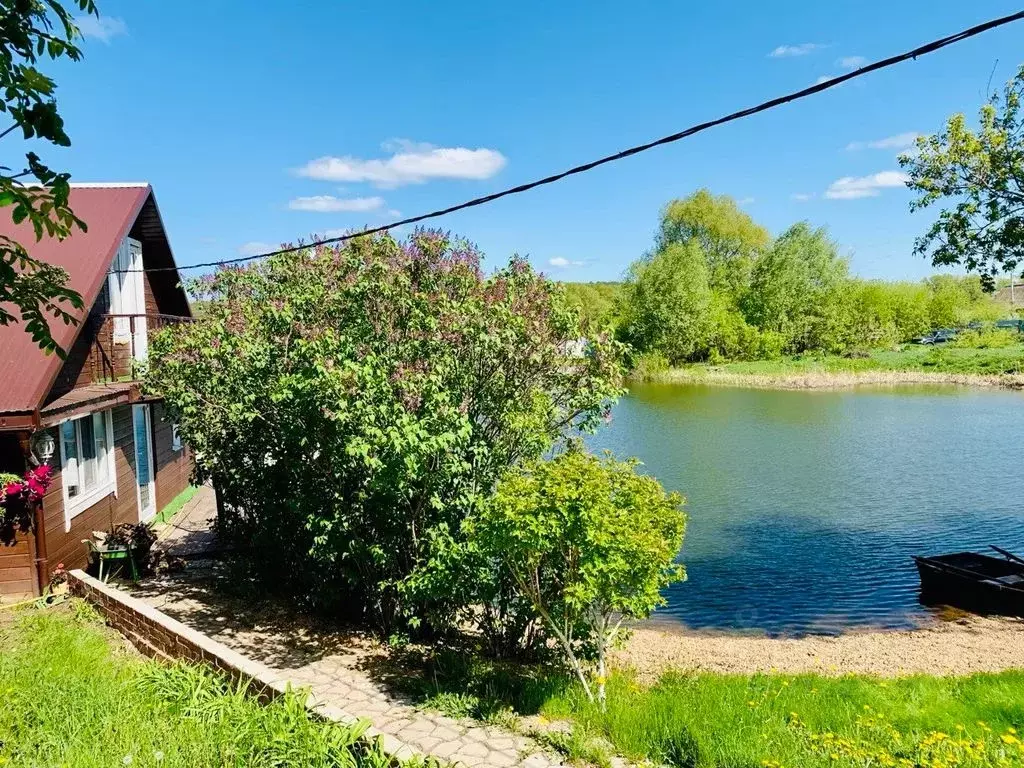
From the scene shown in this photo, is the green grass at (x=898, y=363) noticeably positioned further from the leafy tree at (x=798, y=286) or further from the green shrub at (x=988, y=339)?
the leafy tree at (x=798, y=286)

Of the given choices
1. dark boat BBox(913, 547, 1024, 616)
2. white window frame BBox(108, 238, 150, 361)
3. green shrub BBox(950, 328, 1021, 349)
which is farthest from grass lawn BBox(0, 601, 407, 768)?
green shrub BBox(950, 328, 1021, 349)

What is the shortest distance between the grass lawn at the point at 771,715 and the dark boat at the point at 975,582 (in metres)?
3.99

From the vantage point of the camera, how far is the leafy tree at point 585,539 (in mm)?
6395

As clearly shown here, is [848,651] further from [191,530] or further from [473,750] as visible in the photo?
[191,530]

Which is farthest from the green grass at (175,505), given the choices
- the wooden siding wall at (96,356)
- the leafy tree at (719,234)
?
the leafy tree at (719,234)

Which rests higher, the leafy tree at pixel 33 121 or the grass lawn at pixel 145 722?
the leafy tree at pixel 33 121

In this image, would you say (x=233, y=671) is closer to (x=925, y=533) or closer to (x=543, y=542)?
(x=543, y=542)

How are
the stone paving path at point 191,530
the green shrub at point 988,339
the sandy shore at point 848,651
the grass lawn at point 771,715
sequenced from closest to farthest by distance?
the grass lawn at point 771,715, the sandy shore at point 848,651, the stone paving path at point 191,530, the green shrub at point 988,339

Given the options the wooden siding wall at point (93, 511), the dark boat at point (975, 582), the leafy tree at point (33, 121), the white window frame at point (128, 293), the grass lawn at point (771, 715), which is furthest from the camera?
the white window frame at point (128, 293)

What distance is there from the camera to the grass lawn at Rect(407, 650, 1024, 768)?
5.29 meters

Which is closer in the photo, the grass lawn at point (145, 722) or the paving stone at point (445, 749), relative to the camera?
the grass lawn at point (145, 722)

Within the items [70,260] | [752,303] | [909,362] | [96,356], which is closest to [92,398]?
[96,356]

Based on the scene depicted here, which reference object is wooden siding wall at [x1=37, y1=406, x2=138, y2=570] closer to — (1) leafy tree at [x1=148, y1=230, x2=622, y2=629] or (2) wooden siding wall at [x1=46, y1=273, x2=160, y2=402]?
(2) wooden siding wall at [x1=46, y1=273, x2=160, y2=402]

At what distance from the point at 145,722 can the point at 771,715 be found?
16.8 feet
